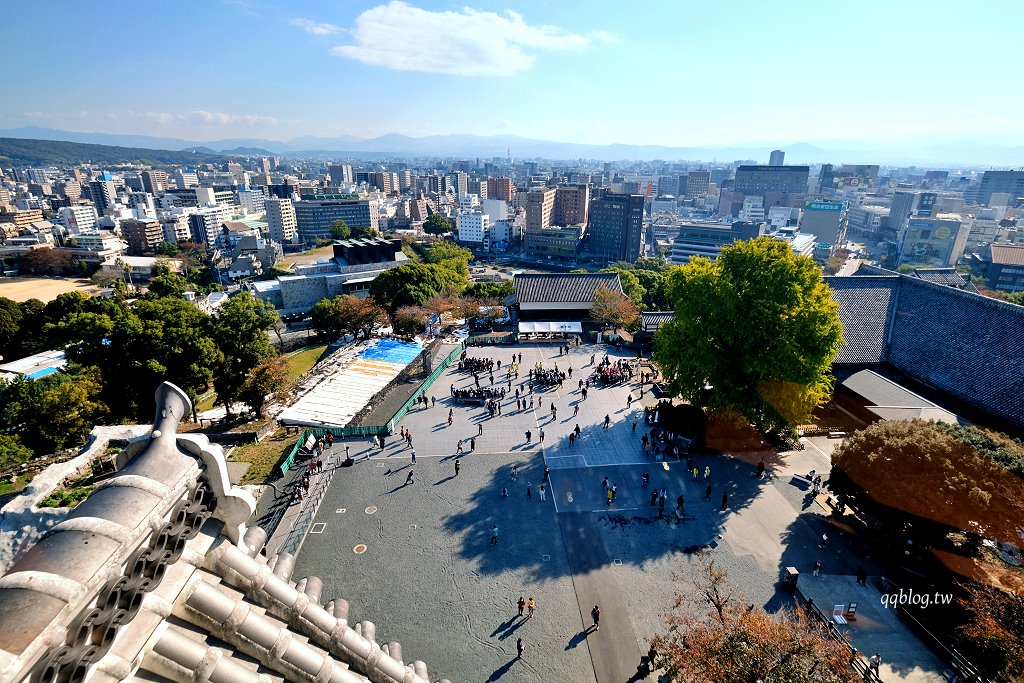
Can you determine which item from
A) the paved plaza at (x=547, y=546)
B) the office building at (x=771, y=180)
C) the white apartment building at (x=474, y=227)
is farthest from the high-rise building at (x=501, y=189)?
the paved plaza at (x=547, y=546)

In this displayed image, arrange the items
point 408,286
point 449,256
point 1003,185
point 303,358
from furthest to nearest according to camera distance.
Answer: point 1003,185 → point 449,256 → point 408,286 → point 303,358

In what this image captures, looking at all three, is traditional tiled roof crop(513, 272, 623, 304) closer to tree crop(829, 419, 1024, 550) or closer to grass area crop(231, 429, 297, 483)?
grass area crop(231, 429, 297, 483)

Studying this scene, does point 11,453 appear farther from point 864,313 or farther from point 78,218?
point 78,218

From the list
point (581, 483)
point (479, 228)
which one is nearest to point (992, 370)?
point (581, 483)

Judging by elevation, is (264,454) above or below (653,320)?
below

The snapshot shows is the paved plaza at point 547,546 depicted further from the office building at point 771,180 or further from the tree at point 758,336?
the office building at point 771,180

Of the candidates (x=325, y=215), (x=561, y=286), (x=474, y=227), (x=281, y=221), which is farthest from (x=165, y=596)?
(x=281, y=221)

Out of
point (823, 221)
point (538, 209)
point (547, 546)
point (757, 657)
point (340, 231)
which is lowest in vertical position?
point (547, 546)

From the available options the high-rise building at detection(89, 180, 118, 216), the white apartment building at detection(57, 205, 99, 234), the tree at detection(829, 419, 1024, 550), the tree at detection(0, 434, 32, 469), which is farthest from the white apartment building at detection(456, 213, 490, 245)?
the high-rise building at detection(89, 180, 118, 216)
